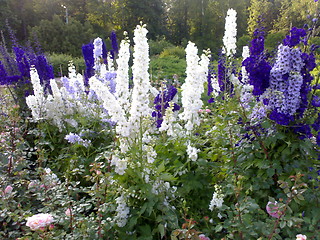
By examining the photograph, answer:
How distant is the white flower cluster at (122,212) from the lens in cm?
216

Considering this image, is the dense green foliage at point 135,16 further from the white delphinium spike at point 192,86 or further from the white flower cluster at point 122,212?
the white flower cluster at point 122,212

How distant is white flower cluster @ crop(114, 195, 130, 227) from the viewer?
2162 mm

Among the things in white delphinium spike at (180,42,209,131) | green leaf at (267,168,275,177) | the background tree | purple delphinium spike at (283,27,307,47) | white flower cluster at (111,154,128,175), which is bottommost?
the background tree

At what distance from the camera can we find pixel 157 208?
7.20 ft

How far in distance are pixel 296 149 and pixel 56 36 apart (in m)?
23.3

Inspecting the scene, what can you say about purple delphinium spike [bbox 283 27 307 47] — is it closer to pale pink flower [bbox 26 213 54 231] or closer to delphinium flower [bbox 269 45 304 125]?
delphinium flower [bbox 269 45 304 125]

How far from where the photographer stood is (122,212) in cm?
217

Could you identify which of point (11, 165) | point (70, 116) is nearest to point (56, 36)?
point (70, 116)

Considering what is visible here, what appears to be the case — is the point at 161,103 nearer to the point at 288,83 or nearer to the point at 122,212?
the point at 288,83

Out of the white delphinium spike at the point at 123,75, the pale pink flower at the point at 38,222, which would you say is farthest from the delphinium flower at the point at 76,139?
the pale pink flower at the point at 38,222

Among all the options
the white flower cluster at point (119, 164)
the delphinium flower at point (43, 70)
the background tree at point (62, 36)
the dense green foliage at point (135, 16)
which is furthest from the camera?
the dense green foliage at point (135, 16)

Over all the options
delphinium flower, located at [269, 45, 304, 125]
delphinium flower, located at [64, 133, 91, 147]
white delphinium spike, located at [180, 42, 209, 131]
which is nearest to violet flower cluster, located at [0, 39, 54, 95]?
delphinium flower, located at [64, 133, 91, 147]

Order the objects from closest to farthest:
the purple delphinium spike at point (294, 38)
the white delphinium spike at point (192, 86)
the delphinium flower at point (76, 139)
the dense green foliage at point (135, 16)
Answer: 1. the purple delphinium spike at point (294, 38)
2. the white delphinium spike at point (192, 86)
3. the delphinium flower at point (76, 139)
4. the dense green foliage at point (135, 16)

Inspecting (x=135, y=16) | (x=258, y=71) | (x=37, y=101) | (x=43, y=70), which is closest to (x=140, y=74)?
(x=258, y=71)
